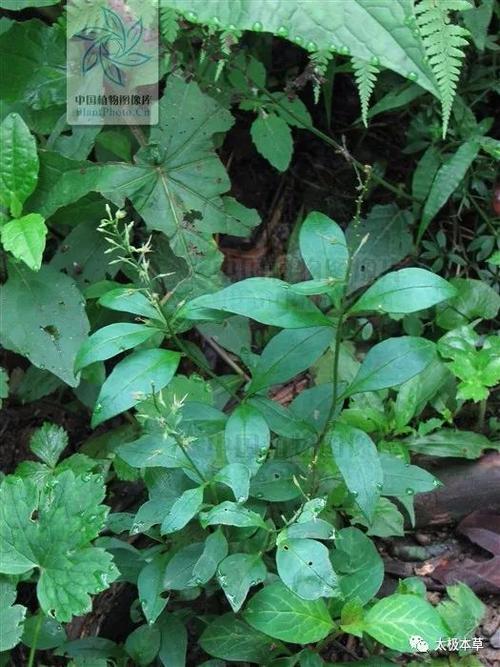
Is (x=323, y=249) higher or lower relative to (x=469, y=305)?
higher

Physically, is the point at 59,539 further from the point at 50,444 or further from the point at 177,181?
the point at 177,181

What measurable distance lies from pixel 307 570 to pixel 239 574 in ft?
0.46

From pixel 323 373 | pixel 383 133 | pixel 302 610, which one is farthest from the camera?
pixel 383 133

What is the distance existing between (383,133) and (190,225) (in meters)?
0.83

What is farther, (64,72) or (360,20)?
(64,72)

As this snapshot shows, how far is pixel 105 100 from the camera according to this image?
1934 mm

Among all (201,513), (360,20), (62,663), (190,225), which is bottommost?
(62,663)

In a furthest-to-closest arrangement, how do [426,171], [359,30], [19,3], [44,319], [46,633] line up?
1. [426,171]
2. [44,319]
3. [19,3]
4. [46,633]
5. [359,30]

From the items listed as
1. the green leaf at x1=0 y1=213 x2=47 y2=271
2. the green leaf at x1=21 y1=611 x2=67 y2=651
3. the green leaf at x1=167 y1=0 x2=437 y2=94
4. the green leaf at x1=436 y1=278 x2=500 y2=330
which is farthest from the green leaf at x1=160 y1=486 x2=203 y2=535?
the green leaf at x1=436 y1=278 x2=500 y2=330

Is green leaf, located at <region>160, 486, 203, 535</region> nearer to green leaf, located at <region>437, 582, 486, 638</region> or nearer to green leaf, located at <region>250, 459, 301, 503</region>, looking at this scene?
green leaf, located at <region>250, 459, 301, 503</region>

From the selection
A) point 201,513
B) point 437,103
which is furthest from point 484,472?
point 437,103

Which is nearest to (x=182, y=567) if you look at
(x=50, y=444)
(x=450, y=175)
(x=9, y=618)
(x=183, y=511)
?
(x=183, y=511)

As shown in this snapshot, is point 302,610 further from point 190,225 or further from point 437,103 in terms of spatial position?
point 437,103

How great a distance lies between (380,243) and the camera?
2225mm
